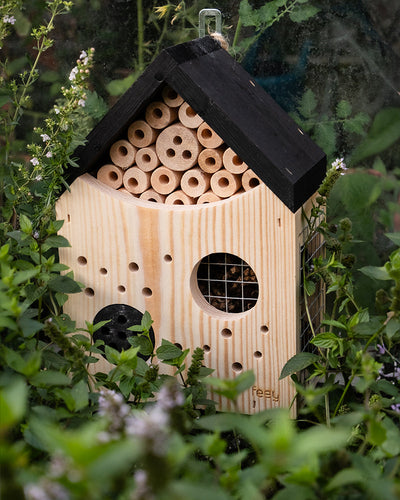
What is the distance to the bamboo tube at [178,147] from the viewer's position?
4.11ft

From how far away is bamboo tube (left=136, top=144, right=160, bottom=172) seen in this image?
4.21 ft

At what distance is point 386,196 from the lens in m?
1.88

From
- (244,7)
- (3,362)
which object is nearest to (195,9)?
(244,7)

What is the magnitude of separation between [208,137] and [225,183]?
0.08 m

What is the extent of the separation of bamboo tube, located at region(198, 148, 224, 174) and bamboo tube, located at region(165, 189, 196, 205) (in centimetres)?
6

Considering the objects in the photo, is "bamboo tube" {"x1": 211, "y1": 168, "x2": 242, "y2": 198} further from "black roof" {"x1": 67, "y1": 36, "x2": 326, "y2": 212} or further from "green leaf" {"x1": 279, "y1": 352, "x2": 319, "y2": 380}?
"green leaf" {"x1": 279, "y1": 352, "x2": 319, "y2": 380}

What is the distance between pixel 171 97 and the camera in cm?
125

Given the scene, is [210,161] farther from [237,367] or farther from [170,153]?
[237,367]

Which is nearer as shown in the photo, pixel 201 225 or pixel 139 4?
pixel 201 225

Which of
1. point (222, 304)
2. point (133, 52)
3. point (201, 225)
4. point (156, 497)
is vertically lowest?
point (156, 497)

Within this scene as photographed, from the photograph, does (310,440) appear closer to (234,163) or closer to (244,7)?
(234,163)

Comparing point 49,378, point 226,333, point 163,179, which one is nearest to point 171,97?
point 163,179

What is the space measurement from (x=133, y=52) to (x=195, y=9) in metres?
0.19

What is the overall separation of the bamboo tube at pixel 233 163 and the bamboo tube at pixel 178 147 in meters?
0.06
